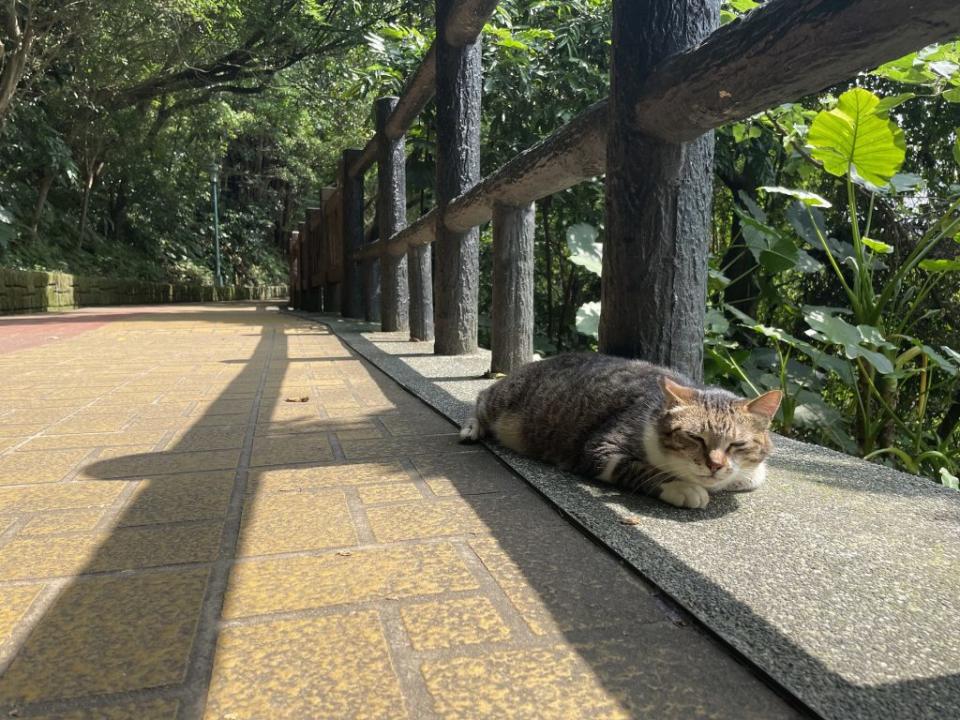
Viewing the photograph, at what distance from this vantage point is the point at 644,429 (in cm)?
199

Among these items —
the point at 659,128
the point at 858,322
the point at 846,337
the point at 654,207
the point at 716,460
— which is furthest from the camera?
the point at 858,322

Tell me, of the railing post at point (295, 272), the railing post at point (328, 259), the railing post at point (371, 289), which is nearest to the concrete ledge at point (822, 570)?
the railing post at point (371, 289)

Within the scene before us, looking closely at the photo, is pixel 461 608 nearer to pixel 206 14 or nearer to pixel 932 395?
pixel 932 395

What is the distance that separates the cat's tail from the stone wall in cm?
1116

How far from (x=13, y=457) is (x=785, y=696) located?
238 cm

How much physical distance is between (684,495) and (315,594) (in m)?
1.00

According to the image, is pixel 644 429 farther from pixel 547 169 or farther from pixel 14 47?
pixel 14 47

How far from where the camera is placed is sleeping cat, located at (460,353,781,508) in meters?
1.84

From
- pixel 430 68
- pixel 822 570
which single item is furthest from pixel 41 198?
pixel 822 570

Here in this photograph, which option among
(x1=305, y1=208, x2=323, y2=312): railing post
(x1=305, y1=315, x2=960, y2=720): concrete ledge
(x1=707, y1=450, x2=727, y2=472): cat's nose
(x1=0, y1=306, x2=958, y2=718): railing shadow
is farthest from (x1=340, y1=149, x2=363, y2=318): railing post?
(x1=707, y1=450, x2=727, y2=472): cat's nose

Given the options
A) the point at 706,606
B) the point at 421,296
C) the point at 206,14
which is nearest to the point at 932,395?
the point at 421,296

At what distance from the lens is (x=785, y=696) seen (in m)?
0.97

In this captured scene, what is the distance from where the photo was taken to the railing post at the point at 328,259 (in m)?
11.1

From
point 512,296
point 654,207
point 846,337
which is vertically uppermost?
point 654,207
